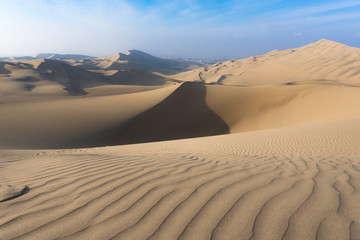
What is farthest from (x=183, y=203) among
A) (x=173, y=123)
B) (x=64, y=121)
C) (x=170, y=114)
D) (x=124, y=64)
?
(x=124, y=64)

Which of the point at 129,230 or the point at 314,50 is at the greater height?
the point at 314,50

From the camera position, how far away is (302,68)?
4522 cm

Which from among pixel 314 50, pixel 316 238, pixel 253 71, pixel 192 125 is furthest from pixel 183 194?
pixel 314 50

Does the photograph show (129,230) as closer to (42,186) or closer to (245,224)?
(245,224)

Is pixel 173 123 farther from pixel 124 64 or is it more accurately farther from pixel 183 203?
pixel 124 64

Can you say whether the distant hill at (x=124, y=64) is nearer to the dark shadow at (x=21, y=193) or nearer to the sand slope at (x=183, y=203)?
the dark shadow at (x=21, y=193)

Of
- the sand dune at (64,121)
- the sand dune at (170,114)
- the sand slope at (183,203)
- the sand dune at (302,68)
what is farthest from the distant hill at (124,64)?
the sand slope at (183,203)

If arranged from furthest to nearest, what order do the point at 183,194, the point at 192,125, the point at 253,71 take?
the point at 253,71
the point at 192,125
the point at 183,194

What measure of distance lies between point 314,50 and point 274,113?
53382mm

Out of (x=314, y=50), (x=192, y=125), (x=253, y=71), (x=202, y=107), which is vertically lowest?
(x=192, y=125)

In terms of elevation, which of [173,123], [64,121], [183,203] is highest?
[64,121]

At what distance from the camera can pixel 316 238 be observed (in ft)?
4.84

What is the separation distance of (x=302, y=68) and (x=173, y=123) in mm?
41729

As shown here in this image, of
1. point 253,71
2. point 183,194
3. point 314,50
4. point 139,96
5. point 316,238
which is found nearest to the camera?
point 316,238
